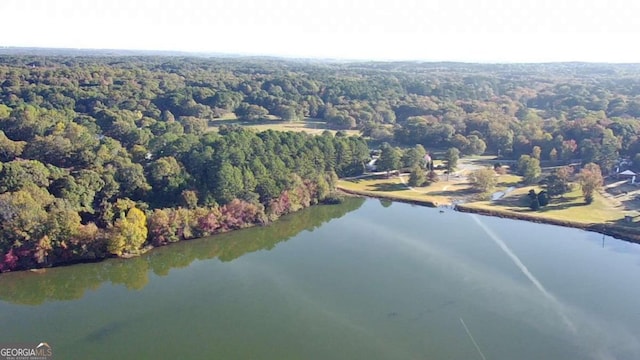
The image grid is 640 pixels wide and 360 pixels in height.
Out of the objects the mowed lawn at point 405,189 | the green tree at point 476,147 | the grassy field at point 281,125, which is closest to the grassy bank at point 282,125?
the grassy field at point 281,125

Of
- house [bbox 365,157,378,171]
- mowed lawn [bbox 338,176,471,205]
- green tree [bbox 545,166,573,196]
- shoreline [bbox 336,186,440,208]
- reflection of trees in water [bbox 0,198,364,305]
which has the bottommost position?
reflection of trees in water [bbox 0,198,364,305]

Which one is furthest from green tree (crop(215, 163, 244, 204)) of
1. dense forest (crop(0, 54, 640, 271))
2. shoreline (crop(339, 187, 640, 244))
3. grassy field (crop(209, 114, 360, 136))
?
grassy field (crop(209, 114, 360, 136))

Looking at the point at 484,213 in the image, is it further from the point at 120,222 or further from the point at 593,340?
the point at 120,222

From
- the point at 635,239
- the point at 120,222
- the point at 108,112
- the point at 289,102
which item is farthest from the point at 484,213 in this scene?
the point at 289,102

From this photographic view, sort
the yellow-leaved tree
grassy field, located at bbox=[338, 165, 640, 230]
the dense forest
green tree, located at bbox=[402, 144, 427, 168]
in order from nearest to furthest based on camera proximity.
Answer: the yellow-leaved tree, the dense forest, grassy field, located at bbox=[338, 165, 640, 230], green tree, located at bbox=[402, 144, 427, 168]

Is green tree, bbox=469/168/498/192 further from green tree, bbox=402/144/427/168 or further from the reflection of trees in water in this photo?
the reflection of trees in water

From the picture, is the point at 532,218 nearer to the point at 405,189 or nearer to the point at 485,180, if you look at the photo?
the point at 485,180

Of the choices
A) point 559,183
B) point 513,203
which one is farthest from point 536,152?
point 513,203

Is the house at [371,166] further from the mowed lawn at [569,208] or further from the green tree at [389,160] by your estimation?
the mowed lawn at [569,208]
